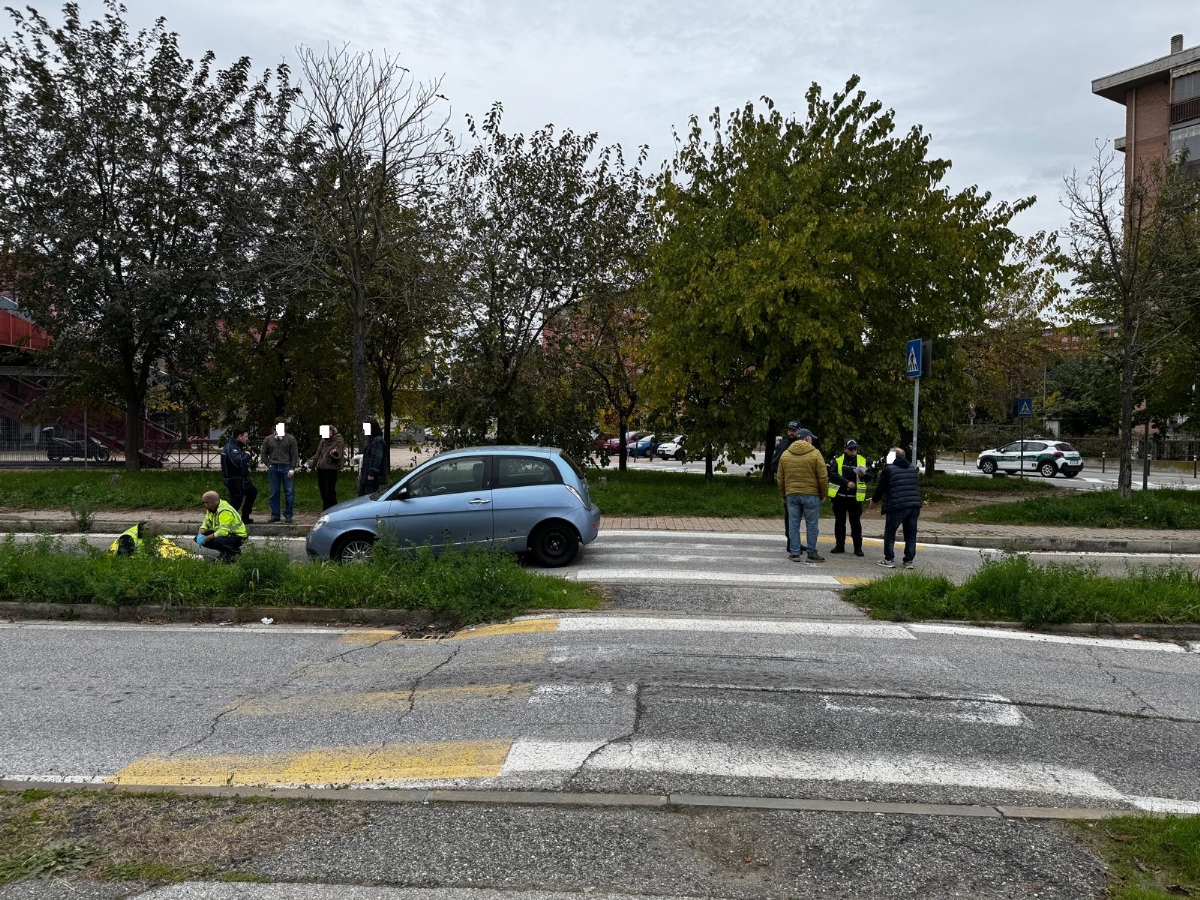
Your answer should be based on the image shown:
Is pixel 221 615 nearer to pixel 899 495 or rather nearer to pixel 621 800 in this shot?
pixel 621 800

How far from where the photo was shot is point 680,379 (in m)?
21.7

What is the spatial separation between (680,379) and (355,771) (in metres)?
17.7

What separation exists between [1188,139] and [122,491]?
60.2 meters

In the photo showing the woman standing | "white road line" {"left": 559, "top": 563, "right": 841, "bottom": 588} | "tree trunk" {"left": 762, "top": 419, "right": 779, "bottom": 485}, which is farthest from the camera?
"tree trunk" {"left": 762, "top": 419, "right": 779, "bottom": 485}

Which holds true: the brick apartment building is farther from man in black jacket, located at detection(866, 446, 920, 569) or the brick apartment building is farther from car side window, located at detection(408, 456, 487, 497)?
car side window, located at detection(408, 456, 487, 497)

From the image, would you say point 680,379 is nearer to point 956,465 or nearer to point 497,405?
point 497,405

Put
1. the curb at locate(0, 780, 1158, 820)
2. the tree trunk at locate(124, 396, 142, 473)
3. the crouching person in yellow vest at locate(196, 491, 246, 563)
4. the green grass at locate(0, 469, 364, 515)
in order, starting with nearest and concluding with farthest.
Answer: the curb at locate(0, 780, 1158, 820), the crouching person in yellow vest at locate(196, 491, 246, 563), the green grass at locate(0, 469, 364, 515), the tree trunk at locate(124, 396, 142, 473)

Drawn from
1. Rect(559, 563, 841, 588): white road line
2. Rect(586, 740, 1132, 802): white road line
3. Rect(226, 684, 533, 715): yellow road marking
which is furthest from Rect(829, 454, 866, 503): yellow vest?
Rect(586, 740, 1132, 802): white road line

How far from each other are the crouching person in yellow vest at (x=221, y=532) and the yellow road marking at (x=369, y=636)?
2.67m

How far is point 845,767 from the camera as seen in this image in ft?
15.5

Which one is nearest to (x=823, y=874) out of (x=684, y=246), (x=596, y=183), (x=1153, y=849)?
(x=1153, y=849)

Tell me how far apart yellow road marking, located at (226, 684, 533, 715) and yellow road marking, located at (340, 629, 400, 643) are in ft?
5.36

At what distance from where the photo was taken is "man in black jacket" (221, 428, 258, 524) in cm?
1459

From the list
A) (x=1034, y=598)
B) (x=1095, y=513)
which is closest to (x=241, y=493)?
(x=1034, y=598)
